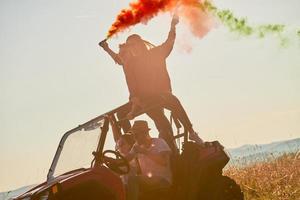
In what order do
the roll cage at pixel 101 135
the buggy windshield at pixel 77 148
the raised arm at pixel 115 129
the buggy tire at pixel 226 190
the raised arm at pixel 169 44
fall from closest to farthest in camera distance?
1. the roll cage at pixel 101 135
2. the buggy windshield at pixel 77 148
3. the raised arm at pixel 115 129
4. the buggy tire at pixel 226 190
5. the raised arm at pixel 169 44

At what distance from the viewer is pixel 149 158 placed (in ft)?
19.5

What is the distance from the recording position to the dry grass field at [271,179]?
8.21m

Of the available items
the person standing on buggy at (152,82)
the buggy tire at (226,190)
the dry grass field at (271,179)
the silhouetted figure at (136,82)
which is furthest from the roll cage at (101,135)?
the dry grass field at (271,179)

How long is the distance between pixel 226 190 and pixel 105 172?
209cm

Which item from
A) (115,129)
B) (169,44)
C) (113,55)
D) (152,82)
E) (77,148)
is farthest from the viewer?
(113,55)

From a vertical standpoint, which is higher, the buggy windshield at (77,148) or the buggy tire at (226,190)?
the buggy windshield at (77,148)

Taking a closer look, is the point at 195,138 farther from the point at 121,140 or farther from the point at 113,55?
the point at 113,55

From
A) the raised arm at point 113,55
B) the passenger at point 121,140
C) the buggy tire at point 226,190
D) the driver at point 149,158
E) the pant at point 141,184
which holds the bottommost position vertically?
the buggy tire at point 226,190

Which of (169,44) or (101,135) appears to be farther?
(169,44)

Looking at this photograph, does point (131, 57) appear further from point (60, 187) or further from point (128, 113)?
point (60, 187)

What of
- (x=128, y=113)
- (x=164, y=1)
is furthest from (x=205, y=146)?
(x=164, y=1)

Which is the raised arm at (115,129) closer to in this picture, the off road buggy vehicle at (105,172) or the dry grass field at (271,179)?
the off road buggy vehicle at (105,172)

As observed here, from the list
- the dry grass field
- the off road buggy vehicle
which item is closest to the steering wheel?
the off road buggy vehicle

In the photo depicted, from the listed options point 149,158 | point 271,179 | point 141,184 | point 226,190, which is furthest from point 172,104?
point 271,179
